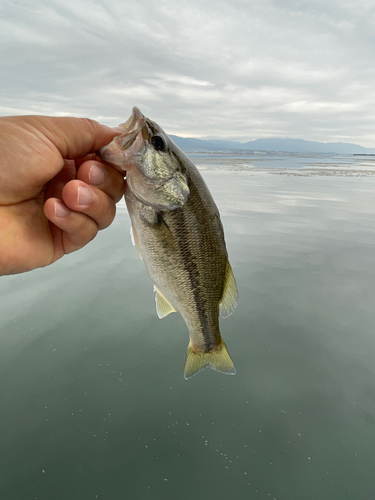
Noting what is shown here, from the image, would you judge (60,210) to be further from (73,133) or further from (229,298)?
(229,298)

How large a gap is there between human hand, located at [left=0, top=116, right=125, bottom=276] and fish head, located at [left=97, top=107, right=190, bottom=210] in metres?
0.26

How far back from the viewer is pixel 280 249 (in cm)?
706

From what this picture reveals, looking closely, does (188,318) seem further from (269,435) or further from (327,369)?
(327,369)

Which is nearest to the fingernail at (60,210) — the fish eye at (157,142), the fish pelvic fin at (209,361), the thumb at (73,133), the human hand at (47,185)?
the human hand at (47,185)

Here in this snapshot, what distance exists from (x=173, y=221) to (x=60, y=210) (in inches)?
30.5

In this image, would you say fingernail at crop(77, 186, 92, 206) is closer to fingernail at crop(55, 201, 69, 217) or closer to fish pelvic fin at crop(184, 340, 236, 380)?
fingernail at crop(55, 201, 69, 217)

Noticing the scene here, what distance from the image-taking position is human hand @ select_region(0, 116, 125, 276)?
6.40 feet

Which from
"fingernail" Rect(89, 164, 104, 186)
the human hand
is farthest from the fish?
the human hand

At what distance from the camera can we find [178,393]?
3.52m

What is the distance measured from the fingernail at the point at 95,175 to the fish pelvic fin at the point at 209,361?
5.00 feet

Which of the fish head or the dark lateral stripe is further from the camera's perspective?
the dark lateral stripe

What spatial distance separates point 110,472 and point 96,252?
187 inches

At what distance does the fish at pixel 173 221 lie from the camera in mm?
1894

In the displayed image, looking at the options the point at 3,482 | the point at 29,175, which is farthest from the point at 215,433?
the point at 29,175
